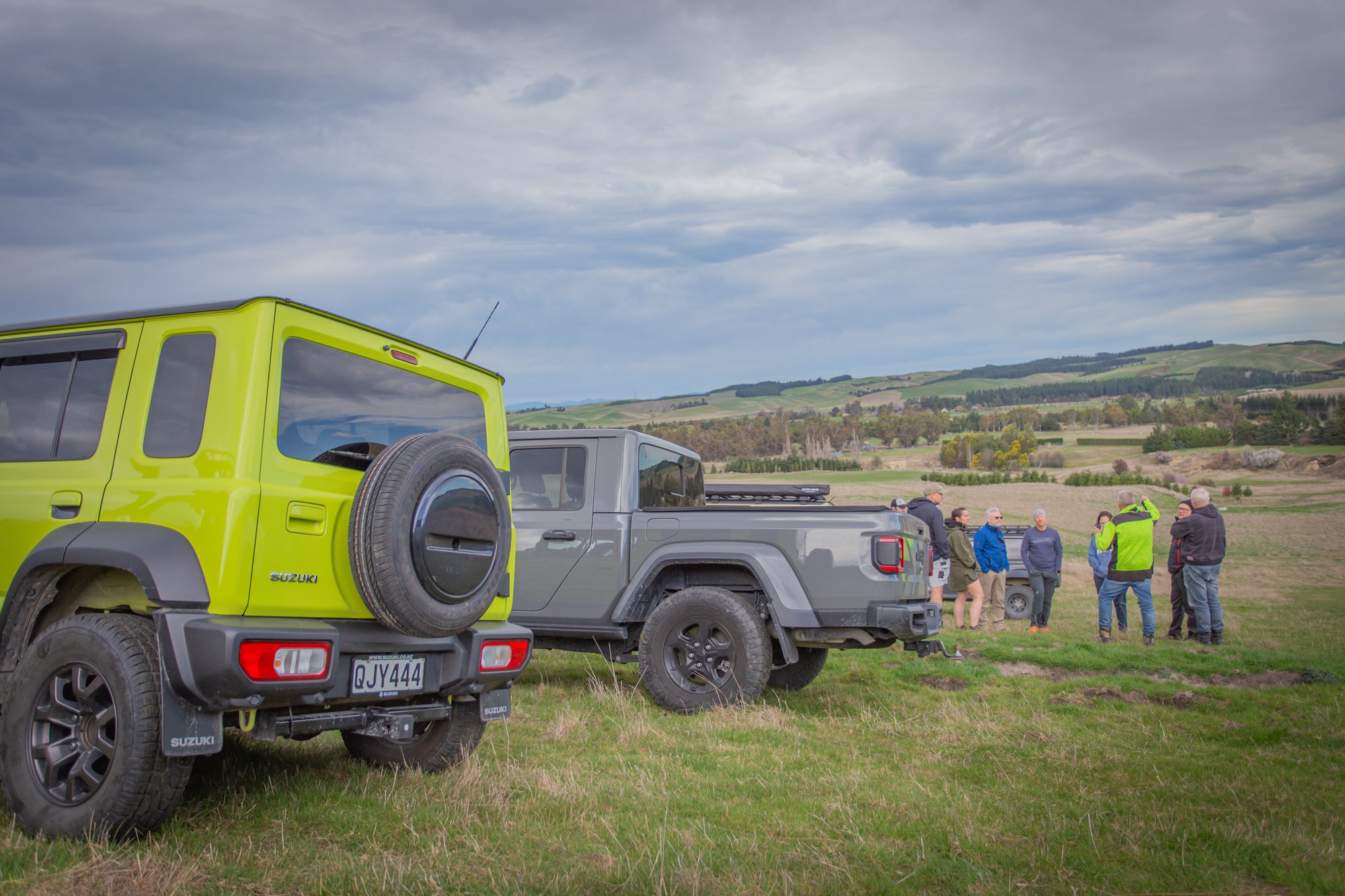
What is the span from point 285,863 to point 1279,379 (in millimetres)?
137781

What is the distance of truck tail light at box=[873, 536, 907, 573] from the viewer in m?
6.28

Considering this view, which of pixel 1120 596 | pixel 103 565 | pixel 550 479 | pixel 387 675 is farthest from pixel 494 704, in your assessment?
pixel 1120 596

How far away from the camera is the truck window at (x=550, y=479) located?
7.42 meters

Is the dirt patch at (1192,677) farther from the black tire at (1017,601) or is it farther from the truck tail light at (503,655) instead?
the black tire at (1017,601)

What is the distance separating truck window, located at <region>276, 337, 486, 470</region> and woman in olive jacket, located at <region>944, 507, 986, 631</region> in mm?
9550

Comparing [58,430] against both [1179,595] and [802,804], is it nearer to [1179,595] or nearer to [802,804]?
[802,804]

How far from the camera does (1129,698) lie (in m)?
7.51

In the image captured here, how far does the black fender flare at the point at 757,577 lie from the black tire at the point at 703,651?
191 millimetres

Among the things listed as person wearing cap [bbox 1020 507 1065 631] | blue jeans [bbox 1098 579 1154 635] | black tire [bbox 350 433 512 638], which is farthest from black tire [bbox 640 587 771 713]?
person wearing cap [bbox 1020 507 1065 631]

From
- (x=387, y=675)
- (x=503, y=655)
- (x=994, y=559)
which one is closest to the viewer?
(x=387, y=675)

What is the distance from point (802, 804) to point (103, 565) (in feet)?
10.5

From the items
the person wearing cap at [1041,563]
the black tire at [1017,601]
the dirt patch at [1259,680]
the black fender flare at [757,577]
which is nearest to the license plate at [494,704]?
the black fender flare at [757,577]

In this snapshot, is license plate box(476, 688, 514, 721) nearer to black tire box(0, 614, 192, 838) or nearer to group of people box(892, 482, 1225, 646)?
black tire box(0, 614, 192, 838)

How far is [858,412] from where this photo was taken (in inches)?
4729
